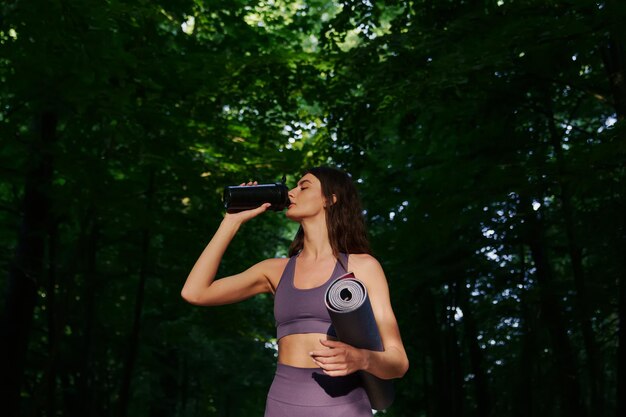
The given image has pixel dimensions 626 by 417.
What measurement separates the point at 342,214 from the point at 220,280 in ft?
2.04

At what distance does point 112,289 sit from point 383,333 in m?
15.5

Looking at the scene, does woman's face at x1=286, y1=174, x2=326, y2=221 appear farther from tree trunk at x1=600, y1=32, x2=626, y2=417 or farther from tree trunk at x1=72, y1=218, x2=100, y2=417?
tree trunk at x1=72, y1=218, x2=100, y2=417

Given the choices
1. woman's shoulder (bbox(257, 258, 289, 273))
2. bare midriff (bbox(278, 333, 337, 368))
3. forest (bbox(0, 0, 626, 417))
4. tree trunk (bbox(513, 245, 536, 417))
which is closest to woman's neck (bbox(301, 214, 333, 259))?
woman's shoulder (bbox(257, 258, 289, 273))

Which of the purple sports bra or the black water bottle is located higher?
the black water bottle

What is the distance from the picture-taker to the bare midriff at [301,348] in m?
3.19

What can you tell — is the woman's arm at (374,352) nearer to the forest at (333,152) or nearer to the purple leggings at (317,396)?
the purple leggings at (317,396)

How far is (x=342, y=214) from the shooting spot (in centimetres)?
356

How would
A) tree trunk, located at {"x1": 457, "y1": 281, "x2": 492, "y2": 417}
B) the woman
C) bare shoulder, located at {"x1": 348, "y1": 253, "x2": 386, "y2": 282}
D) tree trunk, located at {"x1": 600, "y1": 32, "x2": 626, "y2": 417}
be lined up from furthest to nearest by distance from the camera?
1. tree trunk, located at {"x1": 457, "y1": 281, "x2": 492, "y2": 417}
2. tree trunk, located at {"x1": 600, "y1": 32, "x2": 626, "y2": 417}
3. bare shoulder, located at {"x1": 348, "y1": 253, "x2": 386, "y2": 282}
4. the woman

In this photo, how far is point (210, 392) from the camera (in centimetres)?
2866

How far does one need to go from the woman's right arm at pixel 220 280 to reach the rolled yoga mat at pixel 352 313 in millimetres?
880

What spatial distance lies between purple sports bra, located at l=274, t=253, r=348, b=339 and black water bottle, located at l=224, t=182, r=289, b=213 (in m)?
0.36

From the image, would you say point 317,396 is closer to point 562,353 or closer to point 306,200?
point 306,200

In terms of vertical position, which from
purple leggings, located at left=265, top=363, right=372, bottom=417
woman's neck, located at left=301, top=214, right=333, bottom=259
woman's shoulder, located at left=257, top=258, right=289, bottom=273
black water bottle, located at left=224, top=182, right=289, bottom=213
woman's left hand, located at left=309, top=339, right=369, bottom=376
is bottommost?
purple leggings, located at left=265, top=363, right=372, bottom=417

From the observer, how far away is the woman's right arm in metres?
3.60
